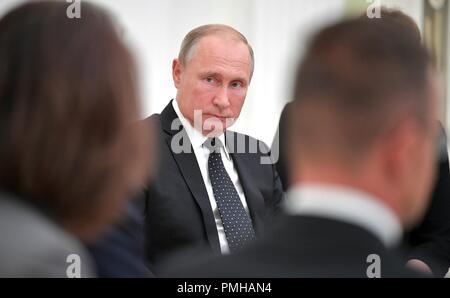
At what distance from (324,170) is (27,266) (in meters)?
0.41

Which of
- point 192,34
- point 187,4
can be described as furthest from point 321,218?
point 187,4

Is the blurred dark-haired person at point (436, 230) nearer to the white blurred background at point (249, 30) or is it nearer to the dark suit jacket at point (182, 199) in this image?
the dark suit jacket at point (182, 199)

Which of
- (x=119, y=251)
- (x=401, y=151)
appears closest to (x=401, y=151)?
(x=401, y=151)

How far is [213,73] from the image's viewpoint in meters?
2.46

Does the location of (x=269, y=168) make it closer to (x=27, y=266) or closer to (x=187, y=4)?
(x=187, y=4)

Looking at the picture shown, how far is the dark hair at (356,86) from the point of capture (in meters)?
0.94

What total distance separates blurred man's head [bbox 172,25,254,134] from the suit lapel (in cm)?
7

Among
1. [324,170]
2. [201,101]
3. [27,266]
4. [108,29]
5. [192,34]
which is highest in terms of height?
[192,34]

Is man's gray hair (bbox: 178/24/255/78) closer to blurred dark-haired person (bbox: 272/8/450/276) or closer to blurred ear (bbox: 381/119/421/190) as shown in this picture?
blurred dark-haired person (bbox: 272/8/450/276)

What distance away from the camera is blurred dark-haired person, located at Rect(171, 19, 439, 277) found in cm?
93

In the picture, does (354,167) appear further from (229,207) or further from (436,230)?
(436,230)

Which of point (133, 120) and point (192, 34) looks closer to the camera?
point (133, 120)

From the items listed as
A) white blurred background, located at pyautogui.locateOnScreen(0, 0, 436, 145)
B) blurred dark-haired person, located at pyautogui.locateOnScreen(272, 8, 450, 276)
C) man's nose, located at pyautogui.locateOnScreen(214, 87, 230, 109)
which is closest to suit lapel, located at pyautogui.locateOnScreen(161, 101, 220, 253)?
man's nose, located at pyautogui.locateOnScreen(214, 87, 230, 109)

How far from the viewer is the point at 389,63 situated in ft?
3.14
